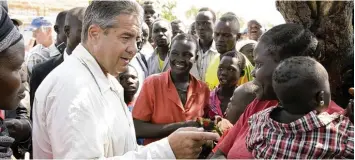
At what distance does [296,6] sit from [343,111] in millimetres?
704

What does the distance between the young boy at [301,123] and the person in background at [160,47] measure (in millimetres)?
3500

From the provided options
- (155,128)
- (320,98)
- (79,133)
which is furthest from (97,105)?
(155,128)

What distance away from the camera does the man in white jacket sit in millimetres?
2109

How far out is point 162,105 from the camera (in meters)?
3.93

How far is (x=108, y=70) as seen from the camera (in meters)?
2.44

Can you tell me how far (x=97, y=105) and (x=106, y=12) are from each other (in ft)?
1.51

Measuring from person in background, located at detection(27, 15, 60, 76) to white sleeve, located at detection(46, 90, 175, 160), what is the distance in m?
3.04

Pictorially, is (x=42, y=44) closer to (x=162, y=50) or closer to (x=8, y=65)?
(x=162, y=50)

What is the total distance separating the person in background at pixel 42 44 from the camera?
5305 mm

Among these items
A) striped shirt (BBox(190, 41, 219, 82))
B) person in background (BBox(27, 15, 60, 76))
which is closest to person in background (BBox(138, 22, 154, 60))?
striped shirt (BBox(190, 41, 219, 82))

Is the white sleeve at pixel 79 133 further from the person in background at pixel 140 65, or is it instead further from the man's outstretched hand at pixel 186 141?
the person in background at pixel 140 65

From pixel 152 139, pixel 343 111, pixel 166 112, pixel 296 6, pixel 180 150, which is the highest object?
pixel 296 6

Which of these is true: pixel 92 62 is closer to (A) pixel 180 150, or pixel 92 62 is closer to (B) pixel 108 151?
(B) pixel 108 151

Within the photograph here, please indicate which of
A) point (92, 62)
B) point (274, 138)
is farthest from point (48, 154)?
point (274, 138)
